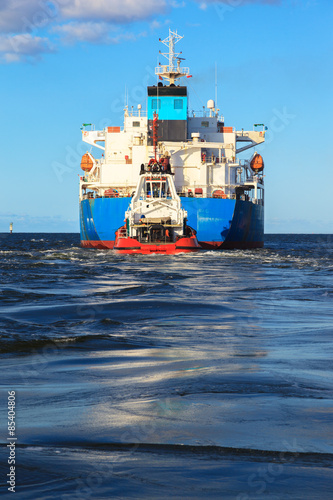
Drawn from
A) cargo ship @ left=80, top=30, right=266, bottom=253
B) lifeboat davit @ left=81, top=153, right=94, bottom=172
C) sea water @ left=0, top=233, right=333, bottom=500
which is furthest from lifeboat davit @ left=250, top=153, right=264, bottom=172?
sea water @ left=0, top=233, right=333, bottom=500

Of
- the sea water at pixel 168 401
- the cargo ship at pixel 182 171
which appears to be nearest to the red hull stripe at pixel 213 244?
the cargo ship at pixel 182 171

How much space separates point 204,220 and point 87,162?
49.5 feet

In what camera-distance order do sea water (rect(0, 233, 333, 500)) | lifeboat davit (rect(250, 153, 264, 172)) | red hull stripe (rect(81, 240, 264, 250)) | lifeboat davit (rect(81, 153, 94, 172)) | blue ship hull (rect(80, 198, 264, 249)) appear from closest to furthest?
1. sea water (rect(0, 233, 333, 500))
2. blue ship hull (rect(80, 198, 264, 249))
3. red hull stripe (rect(81, 240, 264, 250))
4. lifeboat davit (rect(81, 153, 94, 172))
5. lifeboat davit (rect(250, 153, 264, 172))

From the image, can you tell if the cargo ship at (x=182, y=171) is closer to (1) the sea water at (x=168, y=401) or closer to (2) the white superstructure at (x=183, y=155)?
→ (2) the white superstructure at (x=183, y=155)

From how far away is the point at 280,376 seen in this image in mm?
6195

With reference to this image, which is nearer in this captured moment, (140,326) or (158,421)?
(158,421)

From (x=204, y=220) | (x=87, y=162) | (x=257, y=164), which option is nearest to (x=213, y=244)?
(x=204, y=220)

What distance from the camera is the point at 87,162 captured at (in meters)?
51.8

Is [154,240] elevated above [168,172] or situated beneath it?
situated beneath

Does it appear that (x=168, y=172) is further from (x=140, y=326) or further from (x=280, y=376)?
(x=280, y=376)

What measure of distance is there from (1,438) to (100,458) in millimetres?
791

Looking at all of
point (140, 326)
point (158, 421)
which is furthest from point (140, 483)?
point (140, 326)

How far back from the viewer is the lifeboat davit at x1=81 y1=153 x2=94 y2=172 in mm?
51781

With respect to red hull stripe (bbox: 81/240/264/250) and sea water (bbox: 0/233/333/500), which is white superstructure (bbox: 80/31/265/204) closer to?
red hull stripe (bbox: 81/240/264/250)
